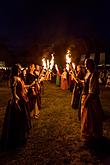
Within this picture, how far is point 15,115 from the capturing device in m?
6.79

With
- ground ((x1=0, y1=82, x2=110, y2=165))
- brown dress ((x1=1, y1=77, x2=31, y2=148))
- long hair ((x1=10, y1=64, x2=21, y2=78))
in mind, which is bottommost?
ground ((x1=0, y1=82, x2=110, y2=165))

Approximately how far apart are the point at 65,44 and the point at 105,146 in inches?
1878

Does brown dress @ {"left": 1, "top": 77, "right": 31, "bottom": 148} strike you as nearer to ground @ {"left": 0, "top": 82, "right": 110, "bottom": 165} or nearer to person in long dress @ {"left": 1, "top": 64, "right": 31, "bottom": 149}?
person in long dress @ {"left": 1, "top": 64, "right": 31, "bottom": 149}

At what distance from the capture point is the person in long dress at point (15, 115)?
678 cm

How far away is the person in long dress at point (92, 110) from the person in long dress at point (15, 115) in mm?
1728

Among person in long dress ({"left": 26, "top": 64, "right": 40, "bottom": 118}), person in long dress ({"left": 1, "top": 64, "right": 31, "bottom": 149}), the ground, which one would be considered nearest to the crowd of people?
person in long dress ({"left": 1, "top": 64, "right": 31, "bottom": 149})

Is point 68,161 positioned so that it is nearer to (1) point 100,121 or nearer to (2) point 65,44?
(1) point 100,121

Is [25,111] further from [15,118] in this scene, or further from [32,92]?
[32,92]

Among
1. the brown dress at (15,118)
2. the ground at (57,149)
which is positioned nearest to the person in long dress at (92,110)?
the ground at (57,149)

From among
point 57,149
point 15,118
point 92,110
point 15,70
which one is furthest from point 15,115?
point 92,110

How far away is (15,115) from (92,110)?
84.9 inches

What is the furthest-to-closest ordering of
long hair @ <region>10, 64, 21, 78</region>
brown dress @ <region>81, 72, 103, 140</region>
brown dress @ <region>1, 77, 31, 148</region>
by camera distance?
1. brown dress @ <region>81, 72, 103, 140</region>
2. long hair @ <region>10, 64, 21, 78</region>
3. brown dress @ <region>1, 77, 31, 148</region>

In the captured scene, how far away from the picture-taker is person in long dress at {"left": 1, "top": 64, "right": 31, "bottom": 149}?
6.78 meters

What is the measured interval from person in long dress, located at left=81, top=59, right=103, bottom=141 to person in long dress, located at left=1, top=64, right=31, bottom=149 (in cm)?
173
